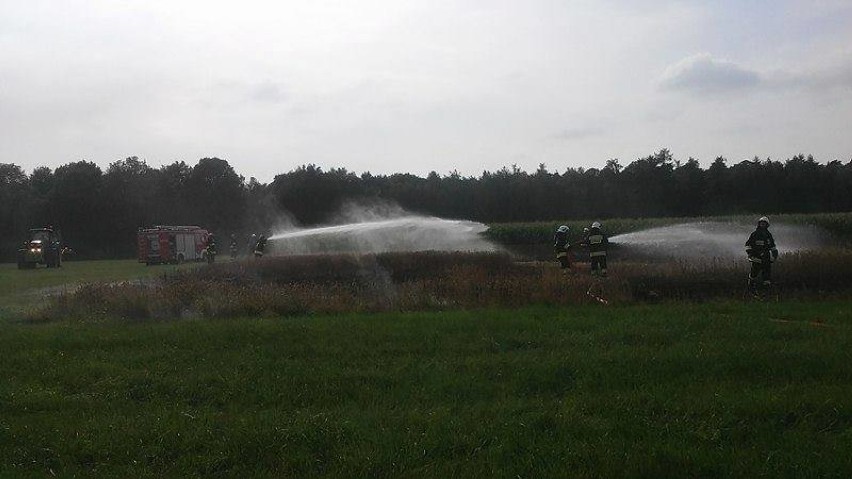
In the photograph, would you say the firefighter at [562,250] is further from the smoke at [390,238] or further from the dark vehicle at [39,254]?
the dark vehicle at [39,254]

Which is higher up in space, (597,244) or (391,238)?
(391,238)

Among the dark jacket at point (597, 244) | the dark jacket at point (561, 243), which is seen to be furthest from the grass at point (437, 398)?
the dark jacket at point (561, 243)

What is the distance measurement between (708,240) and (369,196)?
Answer: 43.6m

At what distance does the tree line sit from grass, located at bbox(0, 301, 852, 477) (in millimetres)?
50665

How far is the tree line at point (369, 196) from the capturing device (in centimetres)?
5956

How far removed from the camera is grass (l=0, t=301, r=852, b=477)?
659 cm

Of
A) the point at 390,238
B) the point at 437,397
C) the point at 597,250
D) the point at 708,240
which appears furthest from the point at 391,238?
the point at 437,397

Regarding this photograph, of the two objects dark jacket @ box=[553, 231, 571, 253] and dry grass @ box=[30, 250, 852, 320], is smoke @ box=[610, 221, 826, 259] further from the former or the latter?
dry grass @ box=[30, 250, 852, 320]

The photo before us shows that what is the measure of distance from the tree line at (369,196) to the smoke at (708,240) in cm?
2363

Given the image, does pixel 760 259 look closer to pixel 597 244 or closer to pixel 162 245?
pixel 597 244

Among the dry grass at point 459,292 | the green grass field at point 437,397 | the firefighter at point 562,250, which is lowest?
the green grass field at point 437,397

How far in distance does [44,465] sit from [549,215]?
61.7 metres

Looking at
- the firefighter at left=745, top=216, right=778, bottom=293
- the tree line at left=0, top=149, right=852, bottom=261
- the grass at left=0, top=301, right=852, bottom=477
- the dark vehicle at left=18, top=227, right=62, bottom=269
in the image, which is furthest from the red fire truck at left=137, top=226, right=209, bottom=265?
the grass at left=0, top=301, right=852, bottom=477

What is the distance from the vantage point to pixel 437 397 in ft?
28.1
